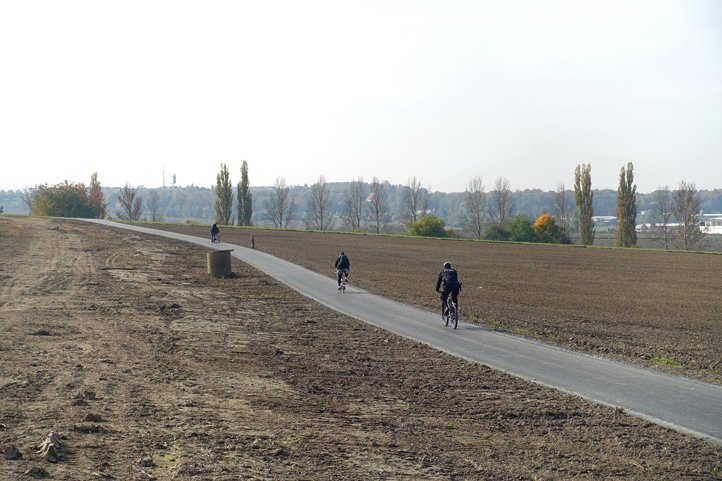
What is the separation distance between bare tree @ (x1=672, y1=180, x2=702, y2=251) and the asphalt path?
97.1 m

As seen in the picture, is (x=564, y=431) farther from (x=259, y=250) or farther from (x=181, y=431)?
(x=259, y=250)

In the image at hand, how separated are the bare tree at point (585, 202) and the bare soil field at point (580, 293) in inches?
1202

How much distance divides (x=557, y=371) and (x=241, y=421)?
749 centimetres

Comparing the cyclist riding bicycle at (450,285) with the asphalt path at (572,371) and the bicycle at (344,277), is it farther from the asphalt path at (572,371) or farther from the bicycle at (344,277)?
the bicycle at (344,277)

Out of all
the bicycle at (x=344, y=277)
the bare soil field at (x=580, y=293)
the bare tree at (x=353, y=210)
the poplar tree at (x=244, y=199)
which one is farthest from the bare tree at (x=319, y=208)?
the bicycle at (x=344, y=277)

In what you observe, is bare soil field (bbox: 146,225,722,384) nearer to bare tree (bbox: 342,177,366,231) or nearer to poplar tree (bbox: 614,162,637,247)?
poplar tree (bbox: 614,162,637,247)

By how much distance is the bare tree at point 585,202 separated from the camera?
4021 inches

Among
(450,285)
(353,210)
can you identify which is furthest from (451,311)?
(353,210)

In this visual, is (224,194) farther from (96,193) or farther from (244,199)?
(96,193)

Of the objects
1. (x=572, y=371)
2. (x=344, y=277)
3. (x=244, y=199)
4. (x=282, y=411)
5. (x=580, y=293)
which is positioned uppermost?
(x=244, y=199)

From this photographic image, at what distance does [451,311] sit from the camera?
22.8 metres

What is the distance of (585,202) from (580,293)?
7354 centimetres

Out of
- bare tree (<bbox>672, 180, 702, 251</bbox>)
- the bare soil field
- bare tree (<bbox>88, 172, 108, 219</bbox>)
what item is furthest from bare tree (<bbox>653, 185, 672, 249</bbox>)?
bare tree (<bbox>88, 172, 108, 219</bbox>)

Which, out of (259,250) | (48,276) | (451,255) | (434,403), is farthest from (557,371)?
(451,255)
